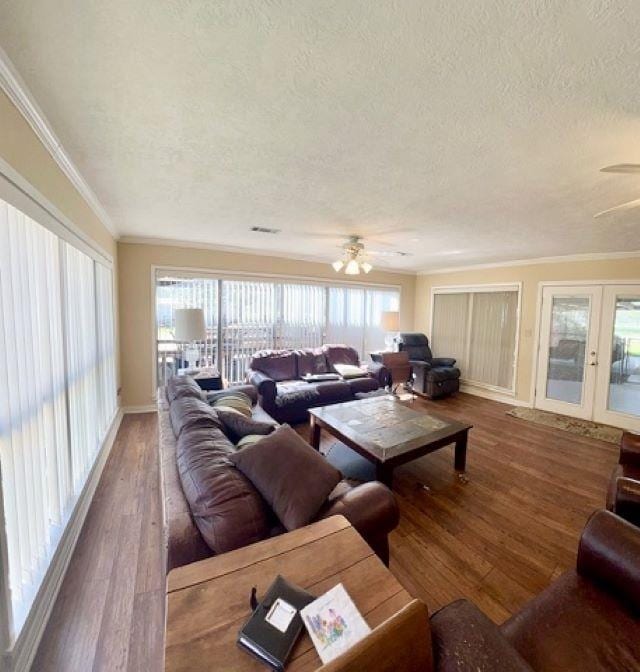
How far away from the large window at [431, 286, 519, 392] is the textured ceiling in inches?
121

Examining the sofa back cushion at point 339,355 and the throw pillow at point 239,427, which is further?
the sofa back cushion at point 339,355

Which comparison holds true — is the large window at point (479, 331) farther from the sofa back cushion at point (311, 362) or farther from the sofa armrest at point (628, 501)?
the sofa armrest at point (628, 501)

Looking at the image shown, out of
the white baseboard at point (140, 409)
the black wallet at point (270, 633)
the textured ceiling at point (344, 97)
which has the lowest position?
the white baseboard at point (140, 409)

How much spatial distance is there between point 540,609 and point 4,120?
289 cm

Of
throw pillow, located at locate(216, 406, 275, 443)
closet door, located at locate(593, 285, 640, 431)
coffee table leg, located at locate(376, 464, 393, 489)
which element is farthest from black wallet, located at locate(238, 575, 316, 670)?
Answer: closet door, located at locate(593, 285, 640, 431)

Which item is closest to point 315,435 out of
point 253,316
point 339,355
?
point 339,355

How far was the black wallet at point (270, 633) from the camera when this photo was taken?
2.41ft

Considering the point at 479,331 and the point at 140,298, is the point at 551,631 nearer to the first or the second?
the point at 140,298

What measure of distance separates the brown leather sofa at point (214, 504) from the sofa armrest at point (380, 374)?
3.26 metres

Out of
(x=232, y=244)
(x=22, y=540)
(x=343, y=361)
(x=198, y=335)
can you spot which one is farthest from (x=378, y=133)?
(x=343, y=361)

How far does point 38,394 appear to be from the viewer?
166 cm

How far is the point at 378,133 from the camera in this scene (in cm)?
164

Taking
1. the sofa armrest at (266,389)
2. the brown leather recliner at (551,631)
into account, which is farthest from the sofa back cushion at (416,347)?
the brown leather recliner at (551,631)

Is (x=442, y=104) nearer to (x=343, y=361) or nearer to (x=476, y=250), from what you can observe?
(x=476, y=250)
